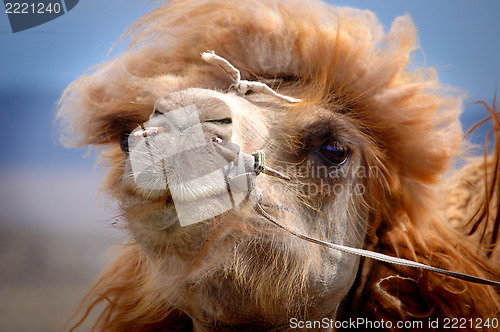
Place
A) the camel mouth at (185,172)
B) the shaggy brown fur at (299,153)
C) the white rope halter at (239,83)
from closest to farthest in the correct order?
the camel mouth at (185,172), the shaggy brown fur at (299,153), the white rope halter at (239,83)

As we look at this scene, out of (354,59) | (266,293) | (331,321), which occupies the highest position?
(354,59)

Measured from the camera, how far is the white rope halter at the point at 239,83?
5.55 feet

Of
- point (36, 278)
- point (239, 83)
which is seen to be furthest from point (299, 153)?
point (36, 278)

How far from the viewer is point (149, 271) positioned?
66.3 inches

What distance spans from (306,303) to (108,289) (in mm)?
1140

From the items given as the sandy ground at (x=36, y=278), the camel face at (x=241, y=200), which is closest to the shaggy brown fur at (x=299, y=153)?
the camel face at (x=241, y=200)

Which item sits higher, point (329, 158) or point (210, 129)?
point (210, 129)

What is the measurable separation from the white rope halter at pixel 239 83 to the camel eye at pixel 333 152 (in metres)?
0.19

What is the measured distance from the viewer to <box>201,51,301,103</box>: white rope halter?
66.6 inches

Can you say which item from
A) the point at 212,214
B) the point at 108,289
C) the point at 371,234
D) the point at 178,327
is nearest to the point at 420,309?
the point at 371,234

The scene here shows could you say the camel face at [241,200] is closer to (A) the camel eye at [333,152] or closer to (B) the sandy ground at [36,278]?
(A) the camel eye at [333,152]

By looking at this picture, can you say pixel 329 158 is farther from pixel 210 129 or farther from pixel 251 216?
pixel 210 129

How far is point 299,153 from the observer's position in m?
1.69

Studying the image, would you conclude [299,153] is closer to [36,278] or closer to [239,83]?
[239,83]
